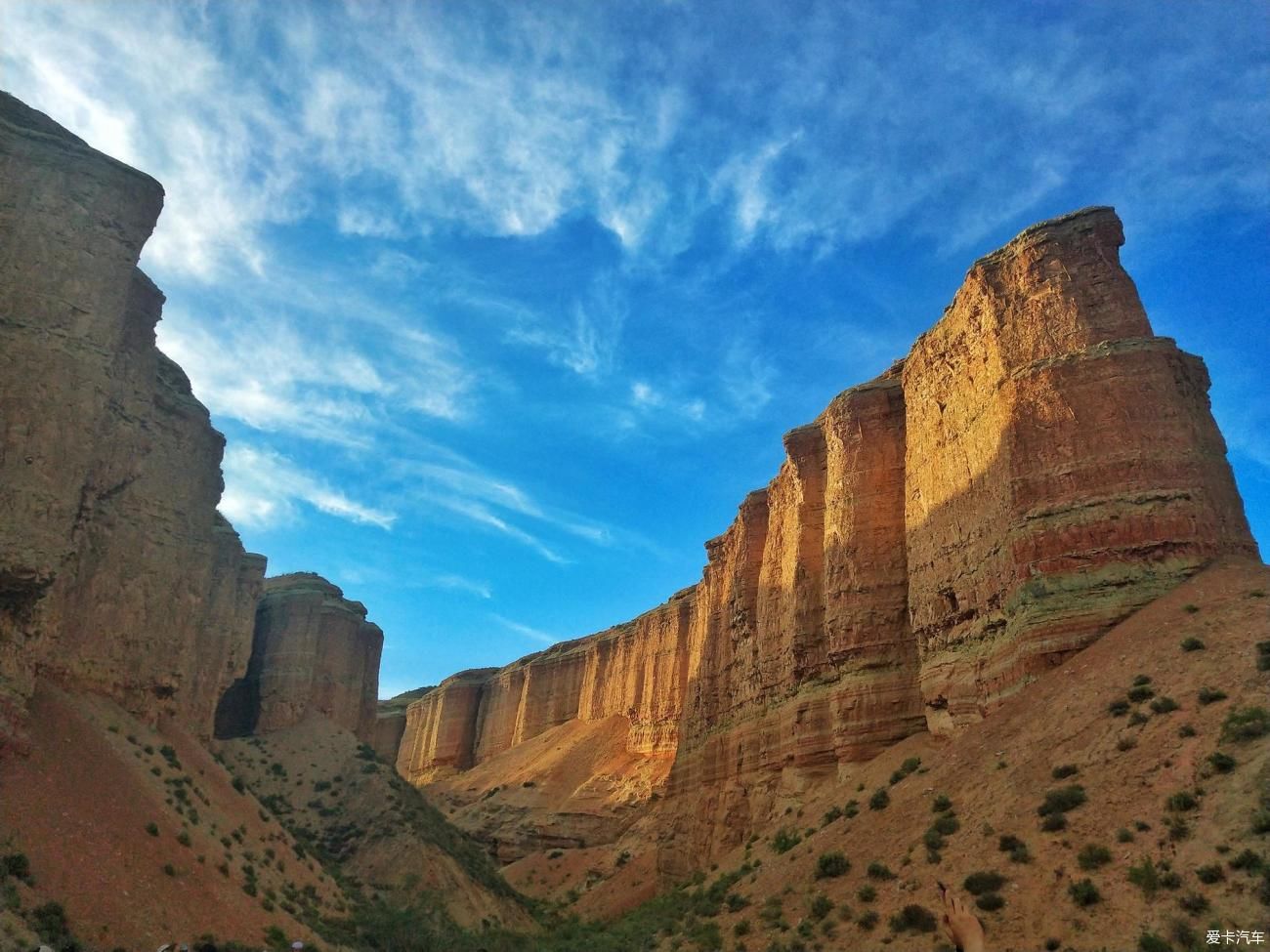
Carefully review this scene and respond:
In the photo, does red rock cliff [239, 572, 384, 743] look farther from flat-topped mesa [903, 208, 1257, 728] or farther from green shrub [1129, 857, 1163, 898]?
green shrub [1129, 857, 1163, 898]

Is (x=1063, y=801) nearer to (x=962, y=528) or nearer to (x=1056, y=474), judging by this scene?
(x=1056, y=474)

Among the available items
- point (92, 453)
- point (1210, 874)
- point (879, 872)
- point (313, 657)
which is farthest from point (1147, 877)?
point (313, 657)

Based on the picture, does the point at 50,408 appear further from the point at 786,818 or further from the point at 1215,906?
the point at 786,818

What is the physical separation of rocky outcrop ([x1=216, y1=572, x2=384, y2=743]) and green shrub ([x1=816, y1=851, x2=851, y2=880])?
34.3 meters

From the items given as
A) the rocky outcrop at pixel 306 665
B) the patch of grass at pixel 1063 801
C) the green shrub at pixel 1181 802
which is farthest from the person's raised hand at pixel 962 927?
the rocky outcrop at pixel 306 665

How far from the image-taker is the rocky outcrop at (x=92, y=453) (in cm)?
1950

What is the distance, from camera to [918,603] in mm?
29797

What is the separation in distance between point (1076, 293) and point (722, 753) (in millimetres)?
26804

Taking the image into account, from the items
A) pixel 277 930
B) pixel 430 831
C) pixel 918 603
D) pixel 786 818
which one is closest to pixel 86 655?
pixel 277 930

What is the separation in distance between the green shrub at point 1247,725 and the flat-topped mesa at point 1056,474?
218 inches

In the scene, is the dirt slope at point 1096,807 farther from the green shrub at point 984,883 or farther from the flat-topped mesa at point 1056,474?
the flat-topped mesa at point 1056,474

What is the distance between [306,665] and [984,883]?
135 feet

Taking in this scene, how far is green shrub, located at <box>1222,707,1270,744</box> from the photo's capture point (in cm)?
1605

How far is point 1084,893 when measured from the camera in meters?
15.1
